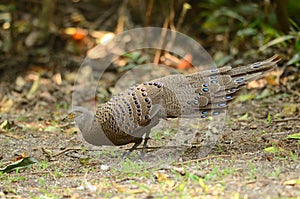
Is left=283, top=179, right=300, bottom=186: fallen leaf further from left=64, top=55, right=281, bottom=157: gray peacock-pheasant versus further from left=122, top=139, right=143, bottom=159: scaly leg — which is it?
left=122, top=139, right=143, bottom=159: scaly leg

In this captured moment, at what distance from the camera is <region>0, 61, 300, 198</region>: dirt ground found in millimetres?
3656

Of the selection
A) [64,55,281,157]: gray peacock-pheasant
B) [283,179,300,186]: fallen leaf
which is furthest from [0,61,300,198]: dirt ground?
[64,55,281,157]: gray peacock-pheasant

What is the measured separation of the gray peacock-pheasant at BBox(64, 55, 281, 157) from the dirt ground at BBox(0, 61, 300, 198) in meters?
0.26

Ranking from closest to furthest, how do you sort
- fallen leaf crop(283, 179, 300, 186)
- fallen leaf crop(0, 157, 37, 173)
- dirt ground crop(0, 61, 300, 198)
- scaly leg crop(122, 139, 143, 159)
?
fallen leaf crop(283, 179, 300, 186), dirt ground crop(0, 61, 300, 198), fallen leaf crop(0, 157, 37, 173), scaly leg crop(122, 139, 143, 159)

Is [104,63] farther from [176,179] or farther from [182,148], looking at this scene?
[176,179]

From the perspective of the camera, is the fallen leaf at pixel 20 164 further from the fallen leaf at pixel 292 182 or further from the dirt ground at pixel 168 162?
the fallen leaf at pixel 292 182

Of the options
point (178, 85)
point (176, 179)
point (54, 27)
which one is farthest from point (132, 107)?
point (54, 27)

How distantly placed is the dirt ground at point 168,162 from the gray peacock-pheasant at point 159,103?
0.84 feet

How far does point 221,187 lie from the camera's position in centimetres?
357

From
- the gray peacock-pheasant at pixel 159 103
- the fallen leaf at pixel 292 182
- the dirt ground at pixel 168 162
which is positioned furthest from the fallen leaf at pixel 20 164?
the fallen leaf at pixel 292 182

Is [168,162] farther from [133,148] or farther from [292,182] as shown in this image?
[292,182]

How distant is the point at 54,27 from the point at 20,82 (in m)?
1.52

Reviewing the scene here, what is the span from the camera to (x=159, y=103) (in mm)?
4641

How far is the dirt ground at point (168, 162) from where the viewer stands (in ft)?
12.0
